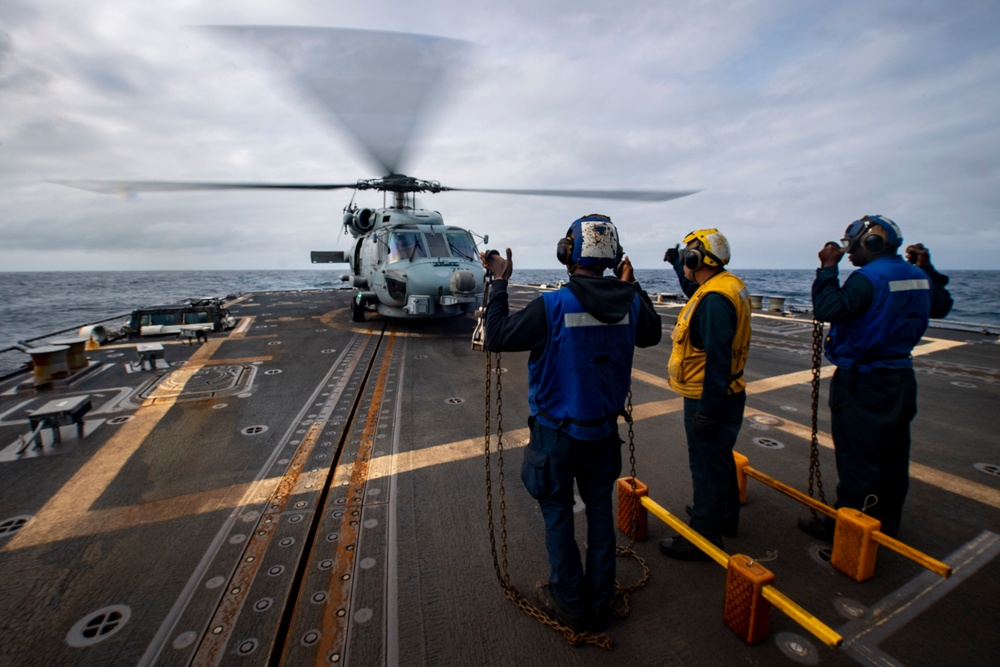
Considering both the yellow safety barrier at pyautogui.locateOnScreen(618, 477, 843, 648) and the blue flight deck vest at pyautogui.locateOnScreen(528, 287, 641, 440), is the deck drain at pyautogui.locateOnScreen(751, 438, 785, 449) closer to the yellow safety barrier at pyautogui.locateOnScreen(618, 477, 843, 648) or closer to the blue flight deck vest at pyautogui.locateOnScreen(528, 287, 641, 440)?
the yellow safety barrier at pyautogui.locateOnScreen(618, 477, 843, 648)

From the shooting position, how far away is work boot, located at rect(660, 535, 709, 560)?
122 inches

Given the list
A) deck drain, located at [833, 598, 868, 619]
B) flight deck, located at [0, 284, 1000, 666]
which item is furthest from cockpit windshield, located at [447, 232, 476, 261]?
deck drain, located at [833, 598, 868, 619]

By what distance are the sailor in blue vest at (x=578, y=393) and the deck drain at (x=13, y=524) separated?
4238 mm

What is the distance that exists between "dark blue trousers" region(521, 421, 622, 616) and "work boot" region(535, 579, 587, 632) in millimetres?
34

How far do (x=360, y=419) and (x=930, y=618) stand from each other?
543 centimetres

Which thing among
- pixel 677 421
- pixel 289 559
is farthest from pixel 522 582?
pixel 677 421

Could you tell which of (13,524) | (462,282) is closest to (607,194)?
(462,282)

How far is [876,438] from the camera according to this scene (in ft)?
10.2

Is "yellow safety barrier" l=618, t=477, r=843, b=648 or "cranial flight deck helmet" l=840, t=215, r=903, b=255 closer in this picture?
"yellow safety barrier" l=618, t=477, r=843, b=648

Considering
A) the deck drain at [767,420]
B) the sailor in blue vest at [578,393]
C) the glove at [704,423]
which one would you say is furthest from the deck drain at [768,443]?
the sailor in blue vest at [578,393]

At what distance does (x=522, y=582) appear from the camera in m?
2.91

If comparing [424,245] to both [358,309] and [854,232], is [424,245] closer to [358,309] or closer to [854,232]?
[358,309]

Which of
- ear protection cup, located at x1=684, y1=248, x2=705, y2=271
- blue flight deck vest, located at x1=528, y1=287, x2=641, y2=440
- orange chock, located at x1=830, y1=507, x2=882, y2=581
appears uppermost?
ear protection cup, located at x1=684, y1=248, x2=705, y2=271

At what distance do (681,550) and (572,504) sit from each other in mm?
1154
